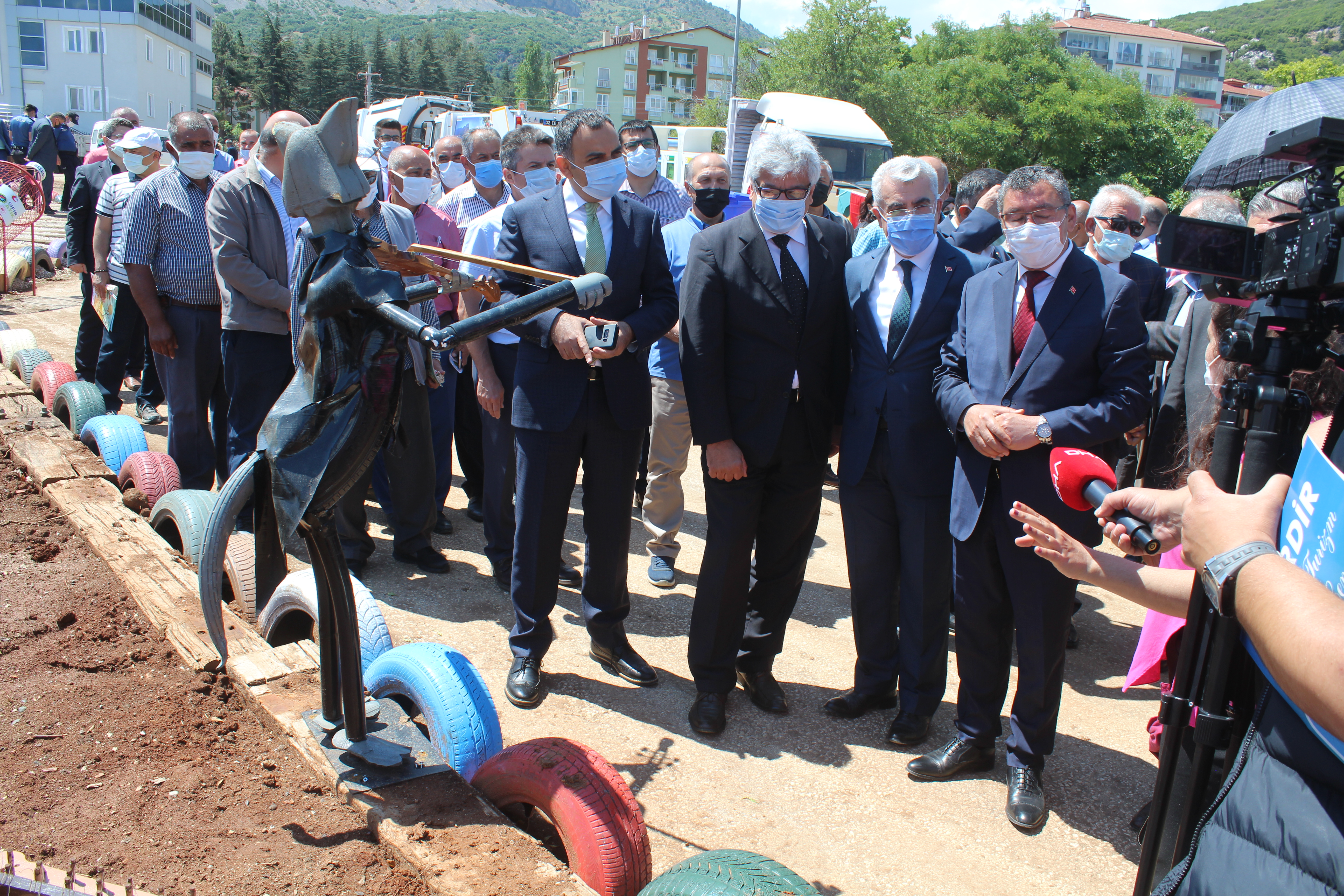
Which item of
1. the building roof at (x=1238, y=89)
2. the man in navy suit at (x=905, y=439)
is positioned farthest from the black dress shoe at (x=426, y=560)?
the building roof at (x=1238, y=89)

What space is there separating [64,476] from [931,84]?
4783 centimetres

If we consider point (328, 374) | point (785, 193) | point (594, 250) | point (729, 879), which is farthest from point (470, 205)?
point (729, 879)

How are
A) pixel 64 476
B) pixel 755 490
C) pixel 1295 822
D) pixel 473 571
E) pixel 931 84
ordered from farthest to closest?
1. pixel 931 84
2. pixel 473 571
3. pixel 64 476
4. pixel 755 490
5. pixel 1295 822

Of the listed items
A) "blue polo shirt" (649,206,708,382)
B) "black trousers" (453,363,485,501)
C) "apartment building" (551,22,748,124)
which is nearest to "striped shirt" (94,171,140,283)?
"black trousers" (453,363,485,501)

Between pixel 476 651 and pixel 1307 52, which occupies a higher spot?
pixel 1307 52

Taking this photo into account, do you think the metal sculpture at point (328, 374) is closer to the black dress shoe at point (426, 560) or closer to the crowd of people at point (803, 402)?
the crowd of people at point (803, 402)

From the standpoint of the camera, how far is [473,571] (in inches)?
193

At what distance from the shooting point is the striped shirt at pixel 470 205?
6176 mm

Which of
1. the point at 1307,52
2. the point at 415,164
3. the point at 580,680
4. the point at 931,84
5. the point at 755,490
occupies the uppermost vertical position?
the point at 1307,52

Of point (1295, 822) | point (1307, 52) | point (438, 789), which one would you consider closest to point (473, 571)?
point (438, 789)

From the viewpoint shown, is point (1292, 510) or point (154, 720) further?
point (154, 720)

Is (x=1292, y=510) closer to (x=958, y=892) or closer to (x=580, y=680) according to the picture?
(x=958, y=892)

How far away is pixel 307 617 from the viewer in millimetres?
3219

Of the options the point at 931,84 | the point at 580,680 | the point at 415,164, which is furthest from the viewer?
the point at 931,84
